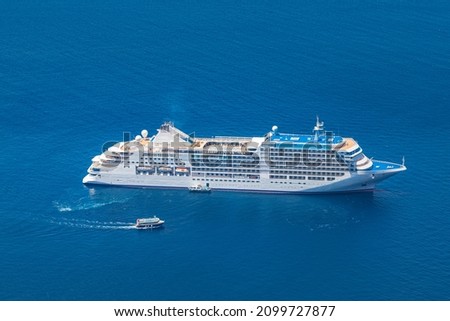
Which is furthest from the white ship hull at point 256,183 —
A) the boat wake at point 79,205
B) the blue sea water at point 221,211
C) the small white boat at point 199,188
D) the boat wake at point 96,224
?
the boat wake at point 96,224

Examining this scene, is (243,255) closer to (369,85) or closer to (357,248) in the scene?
(357,248)

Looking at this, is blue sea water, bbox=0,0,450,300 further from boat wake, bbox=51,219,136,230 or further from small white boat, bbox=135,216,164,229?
small white boat, bbox=135,216,164,229

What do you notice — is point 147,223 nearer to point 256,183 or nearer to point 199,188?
point 199,188

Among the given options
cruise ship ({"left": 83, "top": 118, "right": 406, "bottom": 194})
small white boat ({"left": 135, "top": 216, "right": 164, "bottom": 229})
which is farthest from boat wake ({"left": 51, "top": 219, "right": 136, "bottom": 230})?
cruise ship ({"left": 83, "top": 118, "right": 406, "bottom": 194})

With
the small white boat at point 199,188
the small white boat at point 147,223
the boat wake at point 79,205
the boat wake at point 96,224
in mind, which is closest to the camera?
the small white boat at point 147,223

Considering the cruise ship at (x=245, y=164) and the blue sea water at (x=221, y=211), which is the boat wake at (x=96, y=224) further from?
the cruise ship at (x=245, y=164)

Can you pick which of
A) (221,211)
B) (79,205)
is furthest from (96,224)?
(221,211)

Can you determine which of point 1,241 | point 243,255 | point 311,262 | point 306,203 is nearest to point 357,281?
point 311,262

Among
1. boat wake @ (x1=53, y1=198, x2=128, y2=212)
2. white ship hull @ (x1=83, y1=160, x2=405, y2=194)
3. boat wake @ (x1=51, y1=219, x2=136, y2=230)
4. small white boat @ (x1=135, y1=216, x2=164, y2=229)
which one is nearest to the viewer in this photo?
small white boat @ (x1=135, y1=216, x2=164, y2=229)

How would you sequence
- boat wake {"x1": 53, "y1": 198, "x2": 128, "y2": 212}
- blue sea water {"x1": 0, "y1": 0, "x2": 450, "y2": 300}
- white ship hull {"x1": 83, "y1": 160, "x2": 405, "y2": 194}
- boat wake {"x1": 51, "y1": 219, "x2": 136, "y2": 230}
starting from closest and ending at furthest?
blue sea water {"x1": 0, "y1": 0, "x2": 450, "y2": 300}, boat wake {"x1": 51, "y1": 219, "x2": 136, "y2": 230}, boat wake {"x1": 53, "y1": 198, "x2": 128, "y2": 212}, white ship hull {"x1": 83, "y1": 160, "x2": 405, "y2": 194}
